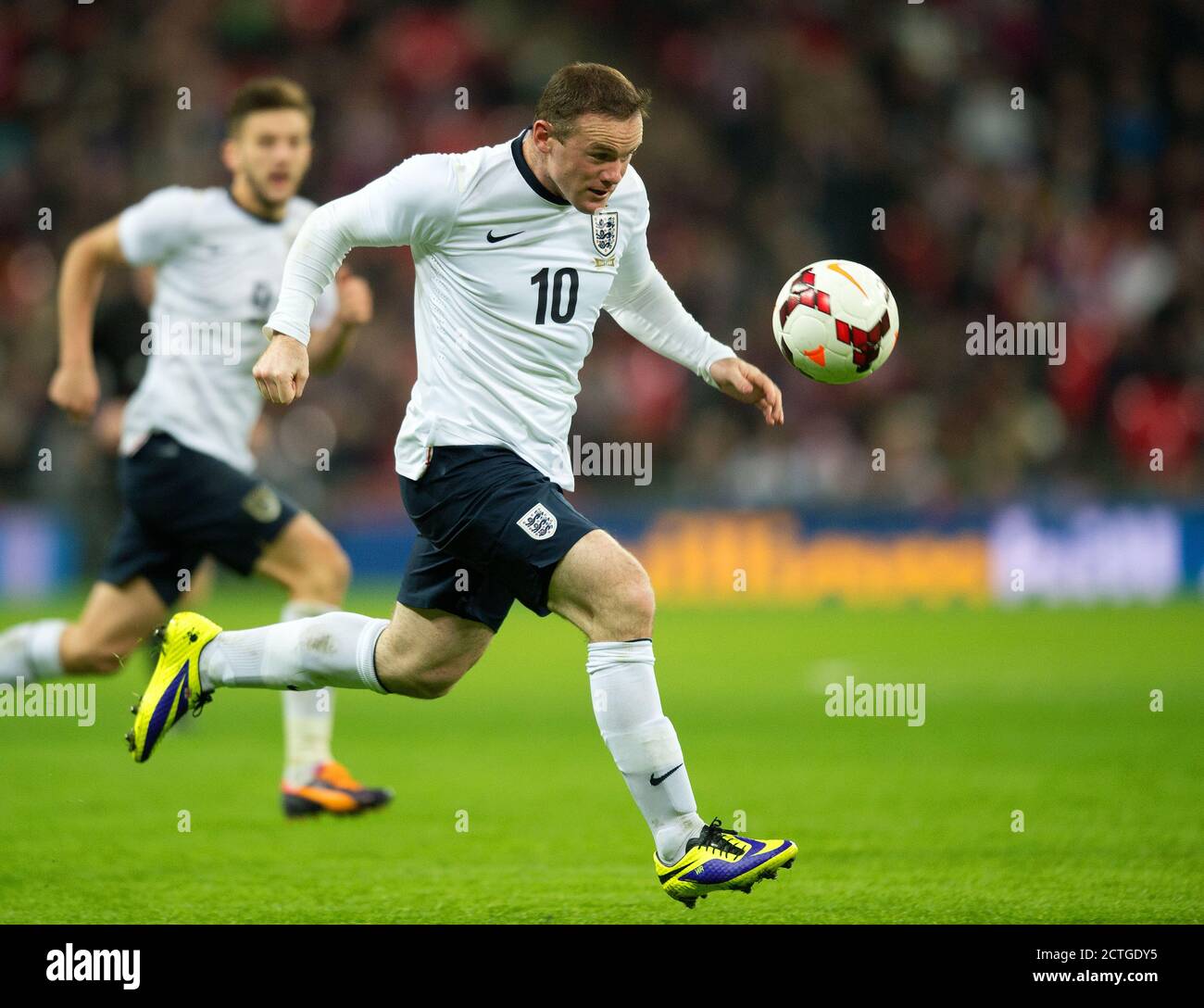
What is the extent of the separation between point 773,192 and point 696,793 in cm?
1340

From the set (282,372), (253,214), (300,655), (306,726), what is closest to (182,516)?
(306,726)

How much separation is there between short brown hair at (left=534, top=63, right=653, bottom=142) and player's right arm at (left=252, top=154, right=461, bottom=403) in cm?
36

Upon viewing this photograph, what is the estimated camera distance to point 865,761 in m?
8.34

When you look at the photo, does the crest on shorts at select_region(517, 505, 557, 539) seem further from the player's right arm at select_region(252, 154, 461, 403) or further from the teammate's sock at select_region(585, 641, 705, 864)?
the player's right arm at select_region(252, 154, 461, 403)

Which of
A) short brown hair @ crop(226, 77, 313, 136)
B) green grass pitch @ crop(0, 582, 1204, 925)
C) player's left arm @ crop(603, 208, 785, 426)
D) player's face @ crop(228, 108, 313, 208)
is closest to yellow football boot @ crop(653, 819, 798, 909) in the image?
green grass pitch @ crop(0, 582, 1204, 925)

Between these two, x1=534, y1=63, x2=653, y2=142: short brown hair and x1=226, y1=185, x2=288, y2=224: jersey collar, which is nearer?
x1=534, y1=63, x2=653, y2=142: short brown hair

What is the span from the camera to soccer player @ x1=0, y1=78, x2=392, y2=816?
274 inches

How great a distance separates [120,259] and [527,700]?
14.6 ft

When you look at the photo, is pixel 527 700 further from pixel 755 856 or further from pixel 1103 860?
pixel 755 856

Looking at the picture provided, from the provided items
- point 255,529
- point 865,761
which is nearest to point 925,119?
point 865,761

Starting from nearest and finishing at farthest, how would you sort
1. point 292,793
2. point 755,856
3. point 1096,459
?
1. point 755,856
2. point 292,793
3. point 1096,459

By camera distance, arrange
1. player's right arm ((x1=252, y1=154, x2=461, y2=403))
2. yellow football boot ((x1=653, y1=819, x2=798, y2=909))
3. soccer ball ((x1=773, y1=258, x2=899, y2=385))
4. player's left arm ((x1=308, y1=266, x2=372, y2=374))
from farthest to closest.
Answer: player's left arm ((x1=308, y1=266, x2=372, y2=374)) < soccer ball ((x1=773, y1=258, x2=899, y2=385)) < player's right arm ((x1=252, y1=154, x2=461, y2=403)) < yellow football boot ((x1=653, y1=819, x2=798, y2=909))

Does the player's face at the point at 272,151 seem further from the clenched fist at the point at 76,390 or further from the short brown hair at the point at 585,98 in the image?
the short brown hair at the point at 585,98

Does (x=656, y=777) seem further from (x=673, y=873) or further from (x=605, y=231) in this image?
(x=605, y=231)
